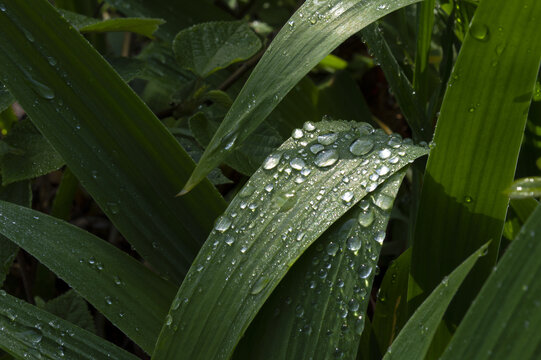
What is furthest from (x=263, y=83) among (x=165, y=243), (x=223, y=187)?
(x=223, y=187)

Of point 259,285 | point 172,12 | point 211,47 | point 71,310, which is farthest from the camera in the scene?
point 172,12

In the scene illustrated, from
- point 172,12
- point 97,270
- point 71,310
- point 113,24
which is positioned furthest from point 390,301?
point 172,12

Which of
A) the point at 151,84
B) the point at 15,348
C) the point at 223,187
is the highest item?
the point at 151,84

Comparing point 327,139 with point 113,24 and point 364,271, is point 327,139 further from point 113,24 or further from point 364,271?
point 113,24

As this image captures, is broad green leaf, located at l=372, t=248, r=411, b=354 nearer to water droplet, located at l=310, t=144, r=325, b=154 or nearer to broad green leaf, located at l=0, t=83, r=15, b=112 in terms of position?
water droplet, located at l=310, t=144, r=325, b=154

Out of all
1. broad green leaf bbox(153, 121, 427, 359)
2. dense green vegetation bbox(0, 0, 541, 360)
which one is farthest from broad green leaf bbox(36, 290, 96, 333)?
broad green leaf bbox(153, 121, 427, 359)

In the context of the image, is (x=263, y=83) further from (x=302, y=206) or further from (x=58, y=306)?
(x=58, y=306)
